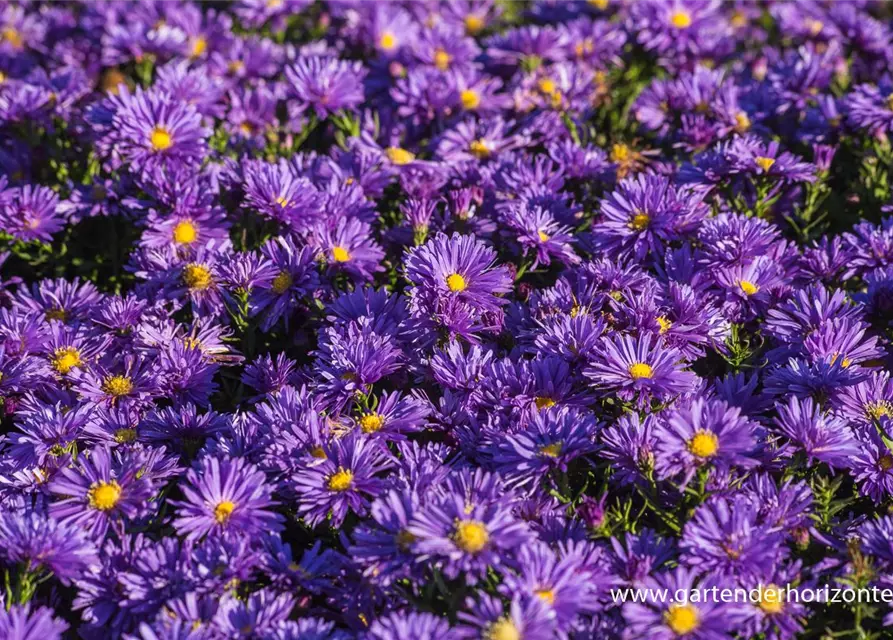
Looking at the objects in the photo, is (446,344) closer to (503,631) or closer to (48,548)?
(503,631)

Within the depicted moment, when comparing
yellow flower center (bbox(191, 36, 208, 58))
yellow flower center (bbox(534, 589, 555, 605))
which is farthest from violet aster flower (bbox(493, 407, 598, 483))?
yellow flower center (bbox(191, 36, 208, 58))

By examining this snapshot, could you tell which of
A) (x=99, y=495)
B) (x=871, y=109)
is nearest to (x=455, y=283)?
(x=99, y=495)

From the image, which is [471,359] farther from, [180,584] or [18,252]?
[18,252]

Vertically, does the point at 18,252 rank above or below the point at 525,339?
above

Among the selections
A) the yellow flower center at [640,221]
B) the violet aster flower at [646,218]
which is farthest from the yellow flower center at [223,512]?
the yellow flower center at [640,221]

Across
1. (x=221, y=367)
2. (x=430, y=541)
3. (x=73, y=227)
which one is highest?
(x=73, y=227)

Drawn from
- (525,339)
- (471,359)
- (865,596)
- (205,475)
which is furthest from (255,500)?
(865,596)
